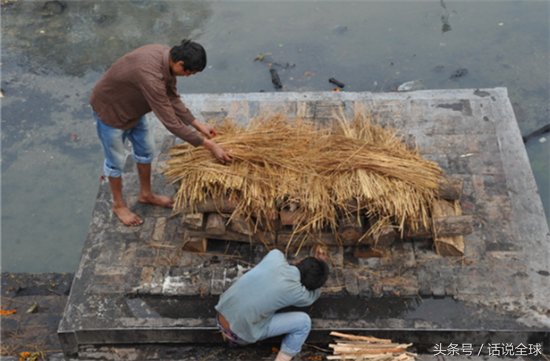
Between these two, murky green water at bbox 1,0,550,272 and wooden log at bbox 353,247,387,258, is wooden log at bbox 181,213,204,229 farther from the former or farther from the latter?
murky green water at bbox 1,0,550,272

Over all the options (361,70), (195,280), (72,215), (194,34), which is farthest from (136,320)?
(194,34)

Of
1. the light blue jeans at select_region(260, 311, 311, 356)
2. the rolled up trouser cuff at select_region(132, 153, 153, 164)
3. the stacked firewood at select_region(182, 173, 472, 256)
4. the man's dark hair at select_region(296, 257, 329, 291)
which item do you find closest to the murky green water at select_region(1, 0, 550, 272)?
the rolled up trouser cuff at select_region(132, 153, 153, 164)

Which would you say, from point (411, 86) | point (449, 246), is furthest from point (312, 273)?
point (411, 86)

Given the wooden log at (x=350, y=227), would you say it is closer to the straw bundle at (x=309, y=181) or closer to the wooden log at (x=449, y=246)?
the straw bundle at (x=309, y=181)

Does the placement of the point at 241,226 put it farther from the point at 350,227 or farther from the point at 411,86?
the point at 411,86

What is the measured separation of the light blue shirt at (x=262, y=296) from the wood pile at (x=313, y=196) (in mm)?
594

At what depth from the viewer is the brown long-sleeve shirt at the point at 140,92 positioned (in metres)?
4.58

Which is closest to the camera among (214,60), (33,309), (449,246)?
(449,246)

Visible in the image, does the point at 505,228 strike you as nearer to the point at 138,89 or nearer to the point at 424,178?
the point at 424,178

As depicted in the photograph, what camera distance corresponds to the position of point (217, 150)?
486cm

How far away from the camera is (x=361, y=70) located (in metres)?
8.21

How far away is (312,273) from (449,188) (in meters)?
1.51

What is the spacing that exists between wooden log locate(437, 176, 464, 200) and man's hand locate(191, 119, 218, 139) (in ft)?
6.45

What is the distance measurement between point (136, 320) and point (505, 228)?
3188 millimetres
